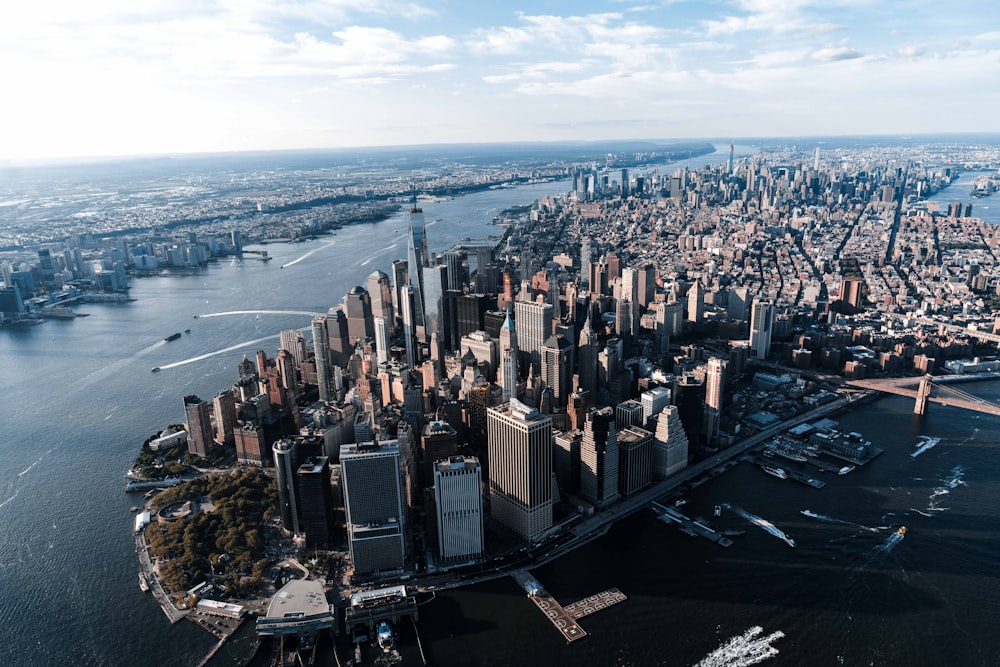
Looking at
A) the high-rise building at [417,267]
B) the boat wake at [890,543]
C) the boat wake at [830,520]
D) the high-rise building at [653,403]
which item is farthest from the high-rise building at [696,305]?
the boat wake at [890,543]

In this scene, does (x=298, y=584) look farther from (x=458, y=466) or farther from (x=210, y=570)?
(x=458, y=466)

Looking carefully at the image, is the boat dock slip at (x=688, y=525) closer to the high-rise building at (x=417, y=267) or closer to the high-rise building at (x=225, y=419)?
the high-rise building at (x=225, y=419)

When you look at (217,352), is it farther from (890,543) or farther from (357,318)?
(890,543)

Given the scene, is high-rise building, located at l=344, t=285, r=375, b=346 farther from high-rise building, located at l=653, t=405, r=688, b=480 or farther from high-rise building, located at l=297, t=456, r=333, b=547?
high-rise building, located at l=653, t=405, r=688, b=480

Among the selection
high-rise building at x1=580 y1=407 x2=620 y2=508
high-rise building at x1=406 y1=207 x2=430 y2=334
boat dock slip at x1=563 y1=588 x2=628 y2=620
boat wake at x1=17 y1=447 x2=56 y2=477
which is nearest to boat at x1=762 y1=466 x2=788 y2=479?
high-rise building at x1=580 y1=407 x2=620 y2=508

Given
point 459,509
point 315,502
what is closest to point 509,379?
point 459,509

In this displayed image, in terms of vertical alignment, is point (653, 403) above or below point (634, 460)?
above
